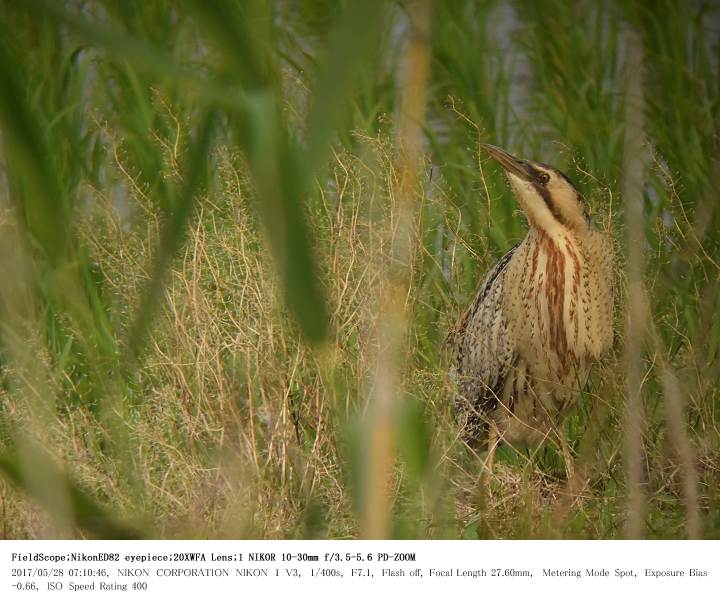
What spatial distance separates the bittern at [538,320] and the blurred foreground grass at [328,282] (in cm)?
4

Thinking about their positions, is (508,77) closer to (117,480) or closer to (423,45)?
(117,480)

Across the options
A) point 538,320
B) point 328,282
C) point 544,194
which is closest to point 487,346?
point 538,320

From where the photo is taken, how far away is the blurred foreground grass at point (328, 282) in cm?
118

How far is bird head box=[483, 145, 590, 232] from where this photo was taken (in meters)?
1.43

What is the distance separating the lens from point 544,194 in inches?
57.9

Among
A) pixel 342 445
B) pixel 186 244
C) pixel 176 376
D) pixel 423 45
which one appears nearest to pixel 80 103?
pixel 186 244

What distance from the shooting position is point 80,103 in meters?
1.64
